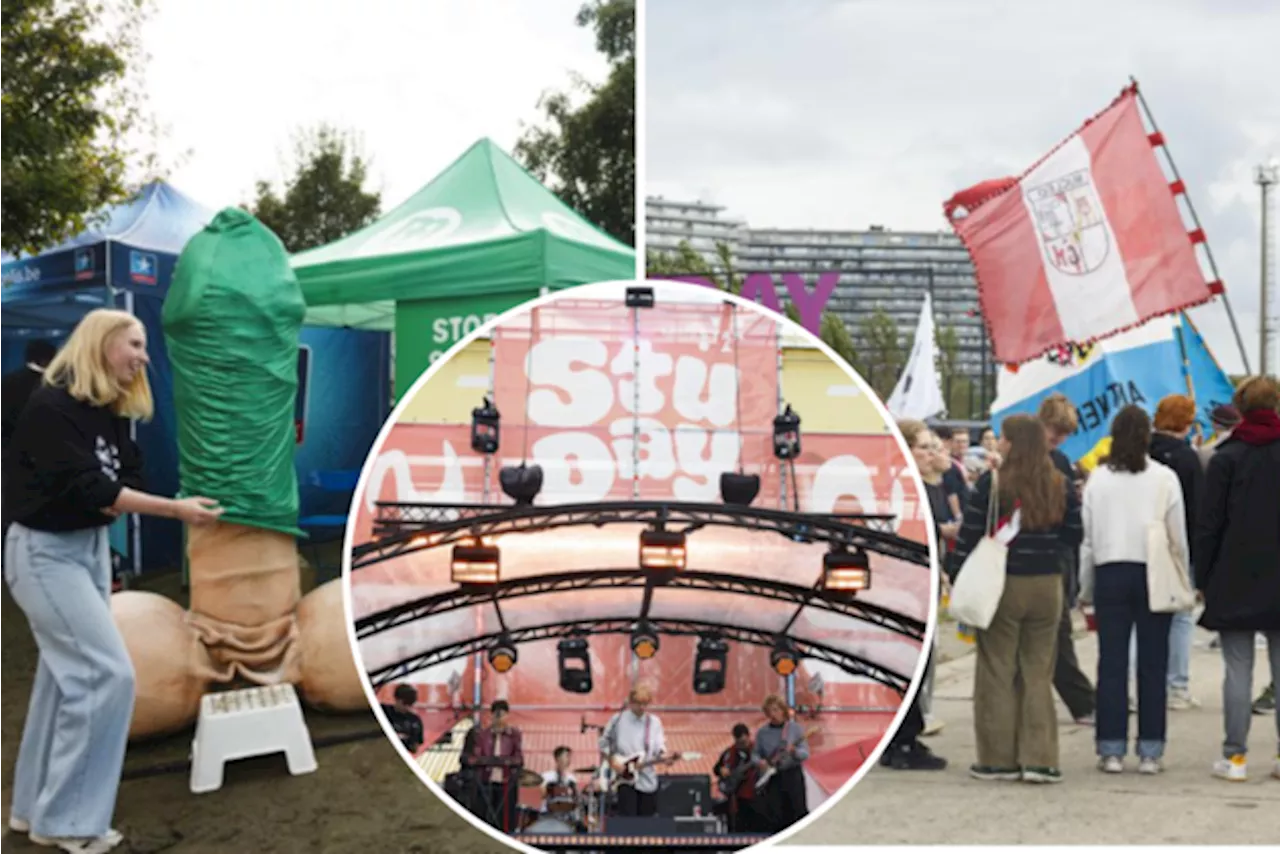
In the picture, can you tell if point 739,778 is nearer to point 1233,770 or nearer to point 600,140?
point 1233,770

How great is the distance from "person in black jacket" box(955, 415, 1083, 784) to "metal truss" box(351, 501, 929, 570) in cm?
Result: 138

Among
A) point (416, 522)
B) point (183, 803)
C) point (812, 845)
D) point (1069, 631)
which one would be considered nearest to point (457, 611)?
point (416, 522)

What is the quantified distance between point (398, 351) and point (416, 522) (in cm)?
221

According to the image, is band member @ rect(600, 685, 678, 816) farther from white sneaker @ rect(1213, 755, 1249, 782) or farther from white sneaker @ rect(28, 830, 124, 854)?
white sneaker @ rect(1213, 755, 1249, 782)

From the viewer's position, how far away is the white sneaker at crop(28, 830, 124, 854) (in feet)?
9.34

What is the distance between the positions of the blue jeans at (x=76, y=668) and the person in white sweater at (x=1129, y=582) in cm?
251

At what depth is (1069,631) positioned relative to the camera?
4.00 metres

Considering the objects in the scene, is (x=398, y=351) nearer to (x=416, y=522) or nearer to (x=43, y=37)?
(x=43, y=37)

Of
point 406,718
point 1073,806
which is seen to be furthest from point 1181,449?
point 406,718

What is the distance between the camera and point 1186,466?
3.89 meters

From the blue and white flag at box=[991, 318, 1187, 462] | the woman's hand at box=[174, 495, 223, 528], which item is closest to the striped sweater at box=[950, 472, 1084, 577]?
the blue and white flag at box=[991, 318, 1187, 462]

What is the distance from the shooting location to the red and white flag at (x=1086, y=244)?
4.16 meters

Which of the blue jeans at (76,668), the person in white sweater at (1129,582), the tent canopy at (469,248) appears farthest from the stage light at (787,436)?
the tent canopy at (469,248)

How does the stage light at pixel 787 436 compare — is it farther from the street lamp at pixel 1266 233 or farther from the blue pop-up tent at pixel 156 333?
the street lamp at pixel 1266 233
